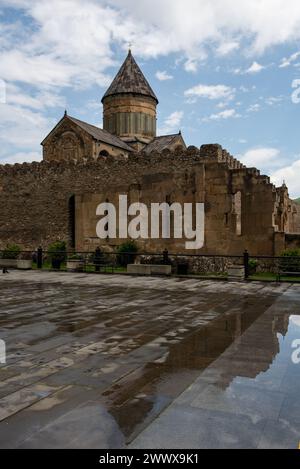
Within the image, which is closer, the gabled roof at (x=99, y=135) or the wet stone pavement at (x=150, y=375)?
the wet stone pavement at (x=150, y=375)

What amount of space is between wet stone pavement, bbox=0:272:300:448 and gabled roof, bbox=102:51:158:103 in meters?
35.8

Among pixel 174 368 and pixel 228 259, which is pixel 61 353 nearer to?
pixel 174 368

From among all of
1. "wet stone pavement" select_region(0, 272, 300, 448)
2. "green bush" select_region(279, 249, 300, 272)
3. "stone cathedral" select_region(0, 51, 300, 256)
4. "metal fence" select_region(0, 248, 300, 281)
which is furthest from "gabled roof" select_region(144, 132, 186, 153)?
"wet stone pavement" select_region(0, 272, 300, 448)

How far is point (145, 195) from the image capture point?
21.4m

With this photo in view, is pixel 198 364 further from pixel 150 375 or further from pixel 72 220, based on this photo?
pixel 72 220

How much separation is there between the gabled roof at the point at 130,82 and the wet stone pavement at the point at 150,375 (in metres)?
35.8

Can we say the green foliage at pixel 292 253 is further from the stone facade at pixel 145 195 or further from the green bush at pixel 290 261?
the stone facade at pixel 145 195

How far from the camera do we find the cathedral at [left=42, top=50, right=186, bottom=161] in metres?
36.2

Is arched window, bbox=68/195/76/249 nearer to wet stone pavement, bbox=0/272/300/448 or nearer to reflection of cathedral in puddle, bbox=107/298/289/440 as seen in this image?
wet stone pavement, bbox=0/272/300/448
